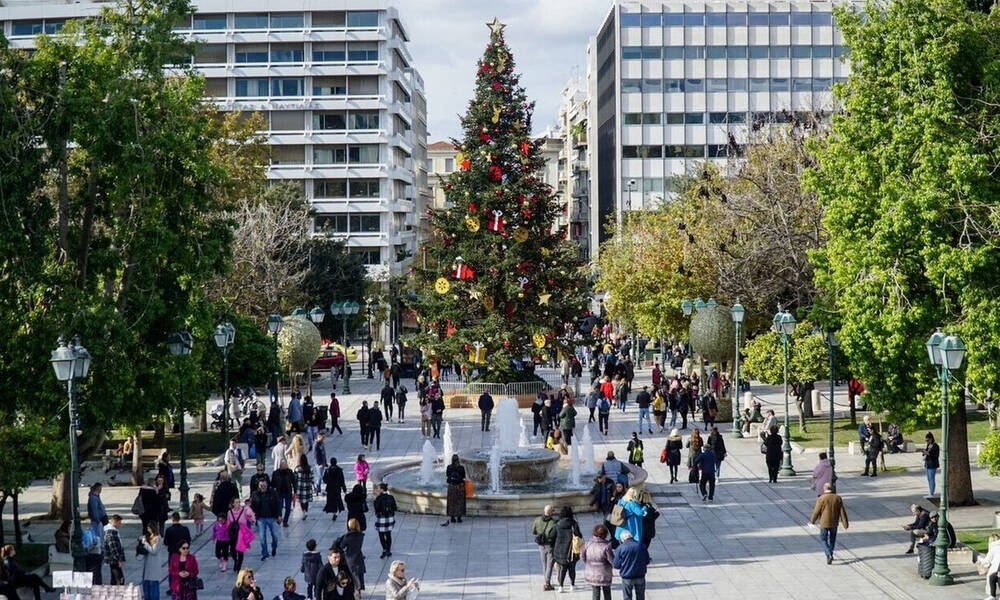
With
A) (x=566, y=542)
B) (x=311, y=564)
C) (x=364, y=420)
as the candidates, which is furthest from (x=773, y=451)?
(x=311, y=564)

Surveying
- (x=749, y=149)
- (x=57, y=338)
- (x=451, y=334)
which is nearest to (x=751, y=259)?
(x=749, y=149)

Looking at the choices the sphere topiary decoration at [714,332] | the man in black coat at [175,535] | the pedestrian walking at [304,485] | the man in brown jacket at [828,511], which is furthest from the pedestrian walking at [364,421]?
the man in brown jacket at [828,511]

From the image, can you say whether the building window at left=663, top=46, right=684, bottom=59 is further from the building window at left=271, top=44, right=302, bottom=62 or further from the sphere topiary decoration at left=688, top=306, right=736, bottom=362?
the sphere topiary decoration at left=688, top=306, right=736, bottom=362

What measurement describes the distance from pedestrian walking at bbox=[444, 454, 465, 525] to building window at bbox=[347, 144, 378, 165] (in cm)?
6710

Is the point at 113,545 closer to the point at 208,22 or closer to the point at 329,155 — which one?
the point at 329,155

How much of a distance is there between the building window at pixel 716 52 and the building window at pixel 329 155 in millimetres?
27097

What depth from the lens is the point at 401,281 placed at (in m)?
80.2

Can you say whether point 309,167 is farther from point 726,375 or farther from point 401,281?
point 726,375

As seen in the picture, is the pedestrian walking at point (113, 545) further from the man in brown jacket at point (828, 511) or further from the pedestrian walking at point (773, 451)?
the pedestrian walking at point (773, 451)

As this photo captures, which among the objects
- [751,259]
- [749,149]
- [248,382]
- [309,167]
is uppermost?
[309,167]

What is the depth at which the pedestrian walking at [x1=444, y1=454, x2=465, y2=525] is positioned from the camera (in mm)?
24234

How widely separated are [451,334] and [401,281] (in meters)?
32.4

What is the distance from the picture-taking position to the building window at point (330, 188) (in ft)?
293

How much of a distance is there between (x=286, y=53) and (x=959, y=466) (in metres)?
70.2
